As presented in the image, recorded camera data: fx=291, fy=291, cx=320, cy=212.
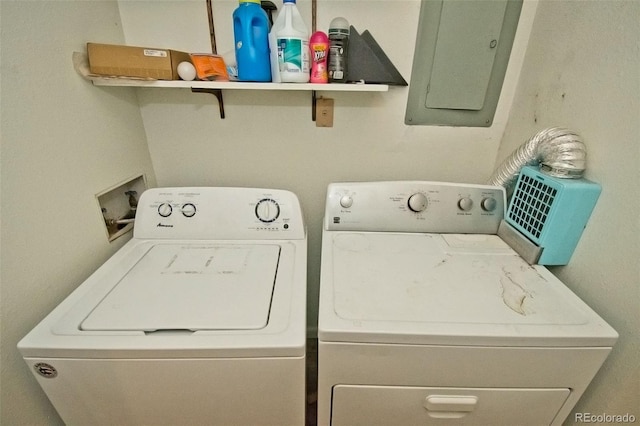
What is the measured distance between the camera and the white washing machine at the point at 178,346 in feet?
2.33

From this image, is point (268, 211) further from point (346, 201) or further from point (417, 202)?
point (417, 202)

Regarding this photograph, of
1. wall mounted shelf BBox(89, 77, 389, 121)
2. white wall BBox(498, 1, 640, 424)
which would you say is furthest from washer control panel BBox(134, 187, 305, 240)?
white wall BBox(498, 1, 640, 424)

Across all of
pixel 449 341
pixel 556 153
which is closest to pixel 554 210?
pixel 556 153

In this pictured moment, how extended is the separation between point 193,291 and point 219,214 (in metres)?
0.38

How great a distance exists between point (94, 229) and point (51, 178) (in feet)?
0.79

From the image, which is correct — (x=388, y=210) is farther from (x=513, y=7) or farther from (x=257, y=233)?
(x=513, y=7)

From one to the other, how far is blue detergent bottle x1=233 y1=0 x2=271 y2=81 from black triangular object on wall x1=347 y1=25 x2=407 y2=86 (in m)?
0.33

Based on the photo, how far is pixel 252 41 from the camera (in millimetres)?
1021

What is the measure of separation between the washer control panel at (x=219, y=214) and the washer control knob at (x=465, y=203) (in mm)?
635

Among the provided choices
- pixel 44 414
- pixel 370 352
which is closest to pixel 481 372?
pixel 370 352

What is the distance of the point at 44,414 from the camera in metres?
0.90

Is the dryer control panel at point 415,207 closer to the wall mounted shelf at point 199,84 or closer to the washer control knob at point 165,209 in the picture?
the wall mounted shelf at point 199,84

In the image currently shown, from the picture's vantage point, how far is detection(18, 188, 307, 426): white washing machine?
709 mm

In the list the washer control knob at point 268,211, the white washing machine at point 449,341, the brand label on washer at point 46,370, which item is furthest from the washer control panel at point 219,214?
the brand label on washer at point 46,370
